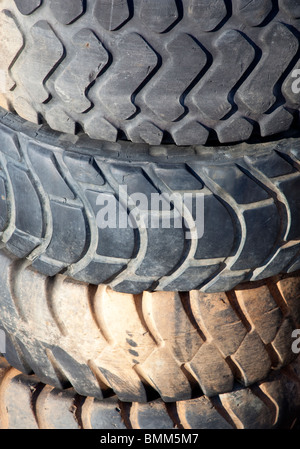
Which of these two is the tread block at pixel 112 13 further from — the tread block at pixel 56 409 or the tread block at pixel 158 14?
the tread block at pixel 56 409

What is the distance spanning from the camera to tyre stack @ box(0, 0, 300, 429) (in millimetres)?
946

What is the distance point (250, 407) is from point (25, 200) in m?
0.70

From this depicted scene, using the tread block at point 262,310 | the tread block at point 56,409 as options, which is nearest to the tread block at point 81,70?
the tread block at point 262,310

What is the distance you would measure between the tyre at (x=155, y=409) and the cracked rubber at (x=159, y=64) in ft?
2.07

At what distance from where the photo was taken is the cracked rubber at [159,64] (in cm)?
92

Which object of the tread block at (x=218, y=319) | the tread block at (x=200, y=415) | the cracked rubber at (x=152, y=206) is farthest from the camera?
the tread block at (x=200, y=415)

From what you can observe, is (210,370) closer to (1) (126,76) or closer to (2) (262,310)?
(2) (262,310)

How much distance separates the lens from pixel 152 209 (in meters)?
1.04

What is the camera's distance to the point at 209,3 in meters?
0.91

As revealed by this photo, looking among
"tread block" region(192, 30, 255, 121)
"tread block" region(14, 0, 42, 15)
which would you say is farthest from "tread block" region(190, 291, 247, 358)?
"tread block" region(14, 0, 42, 15)

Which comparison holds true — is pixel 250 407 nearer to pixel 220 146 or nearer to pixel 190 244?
pixel 190 244

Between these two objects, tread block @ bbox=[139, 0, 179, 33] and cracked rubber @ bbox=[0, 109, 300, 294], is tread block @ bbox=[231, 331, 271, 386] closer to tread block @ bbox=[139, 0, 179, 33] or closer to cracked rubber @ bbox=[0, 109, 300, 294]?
cracked rubber @ bbox=[0, 109, 300, 294]

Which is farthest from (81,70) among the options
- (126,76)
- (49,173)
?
(49,173)

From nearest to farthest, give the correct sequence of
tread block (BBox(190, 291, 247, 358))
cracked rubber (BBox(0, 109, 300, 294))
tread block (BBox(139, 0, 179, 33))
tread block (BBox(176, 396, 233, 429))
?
tread block (BBox(139, 0, 179, 33)) < cracked rubber (BBox(0, 109, 300, 294)) < tread block (BBox(190, 291, 247, 358)) < tread block (BBox(176, 396, 233, 429))
